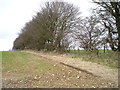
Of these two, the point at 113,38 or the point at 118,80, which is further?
the point at 113,38

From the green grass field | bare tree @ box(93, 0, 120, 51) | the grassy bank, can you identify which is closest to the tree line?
bare tree @ box(93, 0, 120, 51)

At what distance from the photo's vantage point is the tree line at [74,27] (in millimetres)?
15055

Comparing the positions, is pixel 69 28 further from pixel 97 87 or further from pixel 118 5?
pixel 97 87

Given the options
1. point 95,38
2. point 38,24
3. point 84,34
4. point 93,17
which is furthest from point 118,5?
point 38,24

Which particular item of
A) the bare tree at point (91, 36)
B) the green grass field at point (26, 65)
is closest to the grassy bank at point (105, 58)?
the bare tree at point (91, 36)

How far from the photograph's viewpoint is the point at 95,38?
16.4 m

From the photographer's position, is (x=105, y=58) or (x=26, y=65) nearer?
(x=26, y=65)

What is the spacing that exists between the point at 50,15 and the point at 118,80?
65.1ft

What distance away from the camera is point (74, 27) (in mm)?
23797

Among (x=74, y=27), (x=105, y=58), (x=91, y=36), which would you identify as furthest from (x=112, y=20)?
(x=74, y=27)

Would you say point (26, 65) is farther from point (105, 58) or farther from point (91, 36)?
point (91, 36)

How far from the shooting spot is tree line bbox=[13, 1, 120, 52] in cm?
1505

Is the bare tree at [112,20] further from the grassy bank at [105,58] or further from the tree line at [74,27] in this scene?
the grassy bank at [105,58]

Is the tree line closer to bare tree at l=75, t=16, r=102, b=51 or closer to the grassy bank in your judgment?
bare tree at l=75, t=16, r=102, b=51
